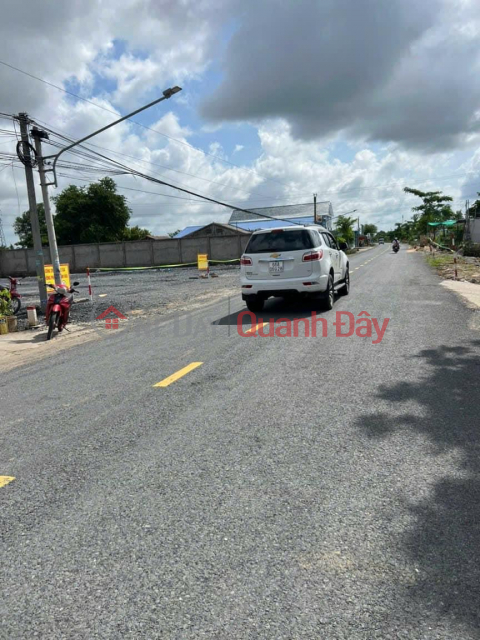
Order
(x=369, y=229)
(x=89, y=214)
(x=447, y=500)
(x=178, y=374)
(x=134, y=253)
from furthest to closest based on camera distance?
(x=369, y=229) → (x=89, y=214) → (x=134, y=253) → (x=178, y=374) → (x=447, y=500)

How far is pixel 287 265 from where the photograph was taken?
10648 millimetres

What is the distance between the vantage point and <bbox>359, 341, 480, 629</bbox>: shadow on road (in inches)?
89.7

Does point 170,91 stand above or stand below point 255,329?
above

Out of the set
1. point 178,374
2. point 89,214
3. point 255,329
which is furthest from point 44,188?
point 89,214

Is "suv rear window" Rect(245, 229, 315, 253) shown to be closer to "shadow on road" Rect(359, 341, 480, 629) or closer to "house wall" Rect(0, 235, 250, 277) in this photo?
"shadow on road" Rect(359, 341, 480, 629)

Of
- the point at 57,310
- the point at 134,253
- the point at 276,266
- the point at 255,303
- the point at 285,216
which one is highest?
the point at 285,216

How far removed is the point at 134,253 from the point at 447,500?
126ft

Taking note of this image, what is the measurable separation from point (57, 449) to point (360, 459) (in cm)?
257

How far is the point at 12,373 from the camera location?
7496 mm

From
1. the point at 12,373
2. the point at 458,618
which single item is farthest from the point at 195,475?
the point at 12,373

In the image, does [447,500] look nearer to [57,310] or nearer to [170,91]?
[57,310]

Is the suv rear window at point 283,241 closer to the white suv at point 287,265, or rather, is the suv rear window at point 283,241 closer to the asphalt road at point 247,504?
the white suv at point 287,265

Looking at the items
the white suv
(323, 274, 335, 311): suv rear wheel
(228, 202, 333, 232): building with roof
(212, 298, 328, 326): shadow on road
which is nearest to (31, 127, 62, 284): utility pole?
(212, 298, 328, 326): shadow on road

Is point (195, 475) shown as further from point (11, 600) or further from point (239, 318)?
point (239, 318)
